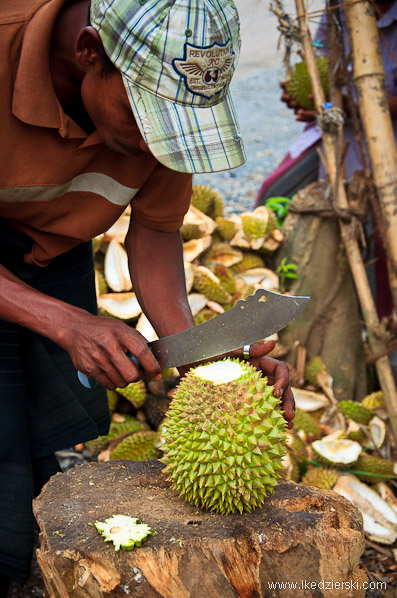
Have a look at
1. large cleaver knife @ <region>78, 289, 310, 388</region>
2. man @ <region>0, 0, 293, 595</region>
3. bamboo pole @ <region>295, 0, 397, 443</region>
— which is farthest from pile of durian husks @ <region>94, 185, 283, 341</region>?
large cleaver knife @ <region>78, 289, 310, 388</region>

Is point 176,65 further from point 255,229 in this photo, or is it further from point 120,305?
point 255,229

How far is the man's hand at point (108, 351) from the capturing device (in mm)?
1640

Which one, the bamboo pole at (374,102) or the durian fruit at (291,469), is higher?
the bamboo pole at (374,102)

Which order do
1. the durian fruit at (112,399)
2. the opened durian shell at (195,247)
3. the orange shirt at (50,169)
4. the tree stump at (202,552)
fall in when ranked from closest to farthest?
1. the tree stump at (202,552)
2. the orange shirt at (50,169)
3. the durian fruit at (112,399)
4. the opened durian shell at (195,247)

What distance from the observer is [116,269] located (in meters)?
3.67

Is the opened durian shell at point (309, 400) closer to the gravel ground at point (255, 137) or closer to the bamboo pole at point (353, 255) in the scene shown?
the bamboo pole at point (353, 255)

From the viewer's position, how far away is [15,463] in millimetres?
2055

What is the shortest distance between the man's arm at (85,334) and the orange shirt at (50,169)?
1.03 feet

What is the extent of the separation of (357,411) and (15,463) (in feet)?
7.01

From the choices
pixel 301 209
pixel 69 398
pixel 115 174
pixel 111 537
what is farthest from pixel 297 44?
pixel 111 537

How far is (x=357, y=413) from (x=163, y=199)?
1.96 m

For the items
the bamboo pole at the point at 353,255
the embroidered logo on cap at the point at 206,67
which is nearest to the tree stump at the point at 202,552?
the embroidered logo on cap at the point at 206,67

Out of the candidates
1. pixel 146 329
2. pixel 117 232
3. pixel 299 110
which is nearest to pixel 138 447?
pixel 146 329

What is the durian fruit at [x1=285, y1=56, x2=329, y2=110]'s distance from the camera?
4164 mm
